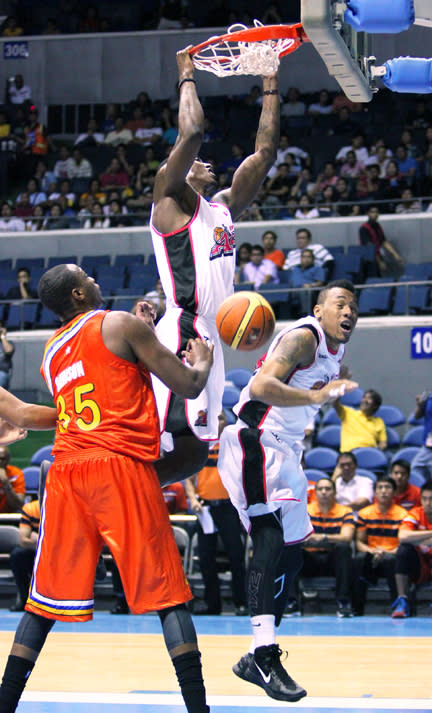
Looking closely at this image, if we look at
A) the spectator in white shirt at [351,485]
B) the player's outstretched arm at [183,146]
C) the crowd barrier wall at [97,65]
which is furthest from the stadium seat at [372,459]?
the crowd barrier wall at [97,65]

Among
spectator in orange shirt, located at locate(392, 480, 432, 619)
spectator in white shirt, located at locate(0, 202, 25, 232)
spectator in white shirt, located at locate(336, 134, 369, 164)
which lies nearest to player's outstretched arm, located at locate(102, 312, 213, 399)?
spectator in orange shirt, located at locate(392, 480, 432, 619)

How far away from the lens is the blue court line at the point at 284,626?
29.7 ft

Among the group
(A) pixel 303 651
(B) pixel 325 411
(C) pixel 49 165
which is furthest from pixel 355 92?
(C) pixel 49 165

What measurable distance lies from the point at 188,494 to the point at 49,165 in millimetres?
11738

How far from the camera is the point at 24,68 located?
2289cm

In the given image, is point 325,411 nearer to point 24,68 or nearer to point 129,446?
point 129,446

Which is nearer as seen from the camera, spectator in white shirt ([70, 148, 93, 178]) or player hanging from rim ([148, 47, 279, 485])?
player hanging from rim ([148, 47, 279, 485])

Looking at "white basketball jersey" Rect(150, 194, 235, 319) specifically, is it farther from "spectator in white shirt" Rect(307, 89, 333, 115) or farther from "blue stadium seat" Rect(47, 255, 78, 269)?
"spectator in white shirt" Rect(307, 89, 333, 115)

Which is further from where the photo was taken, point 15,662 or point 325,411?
point 325,411

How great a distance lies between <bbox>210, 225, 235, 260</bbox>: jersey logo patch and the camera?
534 centimetres

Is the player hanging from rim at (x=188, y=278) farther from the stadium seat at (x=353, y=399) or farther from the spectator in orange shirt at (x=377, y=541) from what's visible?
the stadium seat at (x=353, y=399)

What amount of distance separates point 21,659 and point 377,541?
6.64m

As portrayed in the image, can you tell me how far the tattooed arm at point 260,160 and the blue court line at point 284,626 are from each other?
455 cm

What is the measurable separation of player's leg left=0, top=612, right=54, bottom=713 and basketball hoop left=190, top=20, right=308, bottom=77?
9.82 feet
